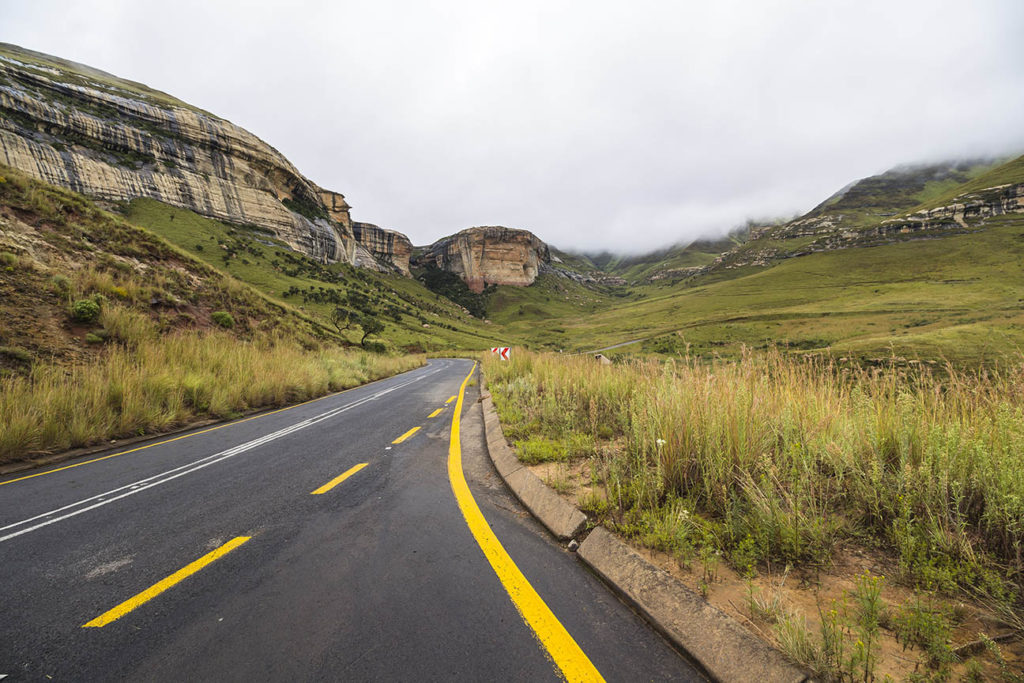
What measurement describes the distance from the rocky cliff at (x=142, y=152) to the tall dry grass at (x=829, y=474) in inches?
2661

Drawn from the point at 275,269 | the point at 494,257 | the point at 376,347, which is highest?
the point at 494,257

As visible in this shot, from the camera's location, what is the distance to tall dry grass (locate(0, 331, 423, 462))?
5480mm

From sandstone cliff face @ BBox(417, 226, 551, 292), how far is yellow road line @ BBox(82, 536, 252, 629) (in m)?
155

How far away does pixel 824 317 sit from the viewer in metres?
66.1

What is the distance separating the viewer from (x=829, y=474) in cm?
302

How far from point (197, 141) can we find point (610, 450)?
11084cm

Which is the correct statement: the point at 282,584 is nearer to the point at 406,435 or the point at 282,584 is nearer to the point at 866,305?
the point at 406,435

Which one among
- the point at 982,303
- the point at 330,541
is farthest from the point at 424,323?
the point at 982,303

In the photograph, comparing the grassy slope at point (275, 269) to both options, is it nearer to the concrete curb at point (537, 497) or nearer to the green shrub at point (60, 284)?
the green shrub at point (60, 284)

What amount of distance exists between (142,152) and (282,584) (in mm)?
100222

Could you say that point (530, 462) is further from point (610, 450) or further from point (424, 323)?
point (424, 323)

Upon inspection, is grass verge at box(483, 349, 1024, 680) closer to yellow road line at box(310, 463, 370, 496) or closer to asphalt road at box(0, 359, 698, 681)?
asphalt road at box(0, 359, 698, 681)

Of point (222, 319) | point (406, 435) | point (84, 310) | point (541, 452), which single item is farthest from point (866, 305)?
point (84, 310)

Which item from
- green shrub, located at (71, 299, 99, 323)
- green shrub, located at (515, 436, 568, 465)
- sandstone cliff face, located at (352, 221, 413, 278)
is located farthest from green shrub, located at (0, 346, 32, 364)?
sandstone cliff face, located at (352, 221, 413, 278)
